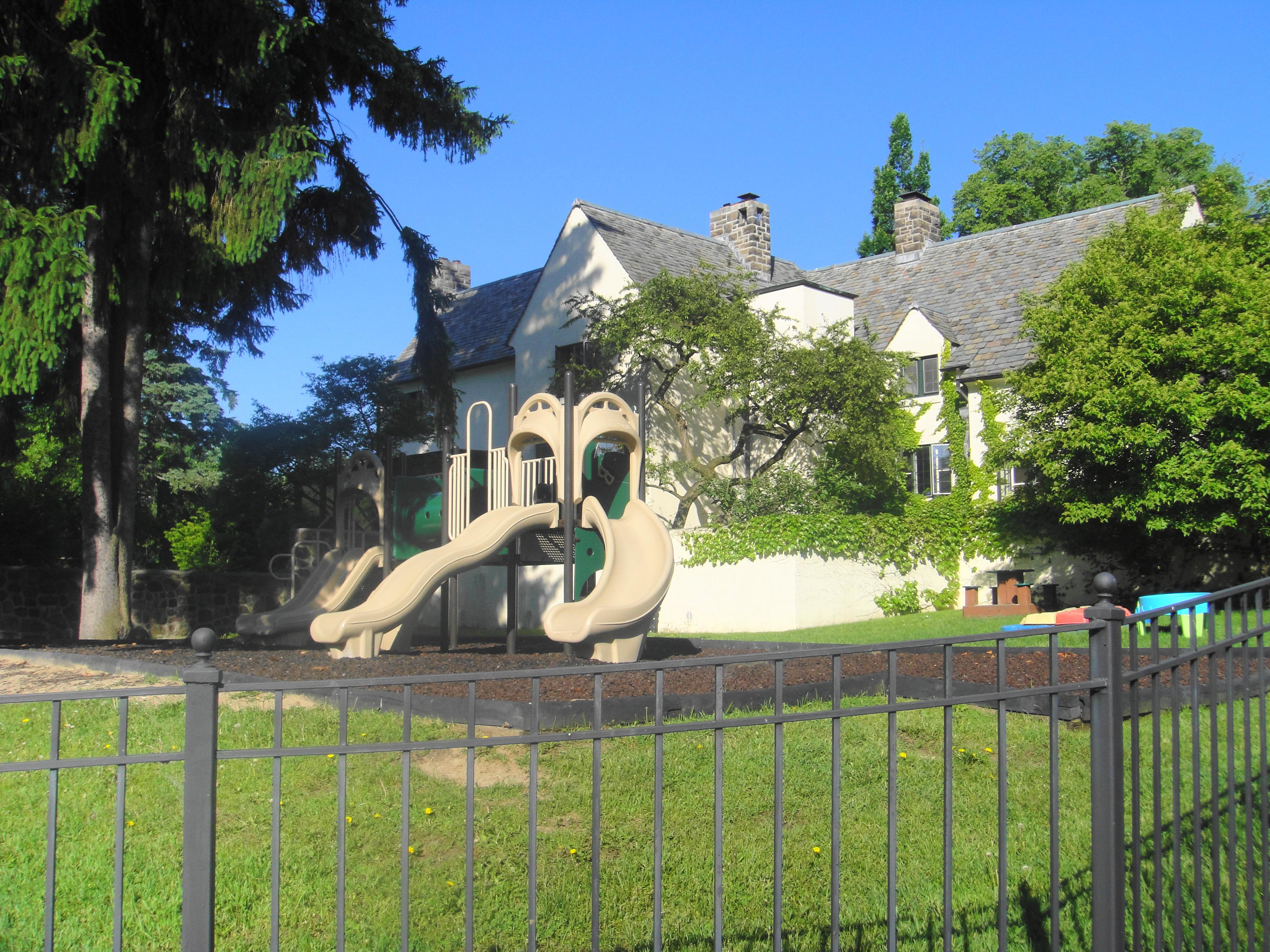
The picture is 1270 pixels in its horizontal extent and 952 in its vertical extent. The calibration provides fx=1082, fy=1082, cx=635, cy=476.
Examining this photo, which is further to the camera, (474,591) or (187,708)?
(474,591)

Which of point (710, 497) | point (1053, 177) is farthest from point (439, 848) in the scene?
point (1053, 177)

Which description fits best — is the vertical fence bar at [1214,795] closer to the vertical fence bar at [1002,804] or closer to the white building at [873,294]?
the vertical fence bar at [1002,804]

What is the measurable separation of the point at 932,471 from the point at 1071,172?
20689 mm

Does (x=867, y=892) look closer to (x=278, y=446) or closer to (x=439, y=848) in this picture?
(x=439, y=848)

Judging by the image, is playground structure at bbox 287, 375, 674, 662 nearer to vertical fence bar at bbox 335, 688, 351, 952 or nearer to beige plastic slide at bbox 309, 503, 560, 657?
beige plastic slide at bbox 309, 503, 560, 657

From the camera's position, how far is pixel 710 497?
23062 millimetres

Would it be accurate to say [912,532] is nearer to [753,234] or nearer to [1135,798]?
[753,234]

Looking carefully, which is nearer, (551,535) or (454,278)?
(551,535)

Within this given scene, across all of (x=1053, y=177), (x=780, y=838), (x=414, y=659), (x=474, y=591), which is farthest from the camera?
(x=1053, y=177)

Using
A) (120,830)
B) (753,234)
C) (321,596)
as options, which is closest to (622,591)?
(321,596)

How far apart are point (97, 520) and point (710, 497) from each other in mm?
12586

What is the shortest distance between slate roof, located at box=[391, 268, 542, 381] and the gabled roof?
2774 millimetres

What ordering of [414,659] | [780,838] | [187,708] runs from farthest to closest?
[414,659]
[780,838]
[187,708]

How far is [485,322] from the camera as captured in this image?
30.7 metres
